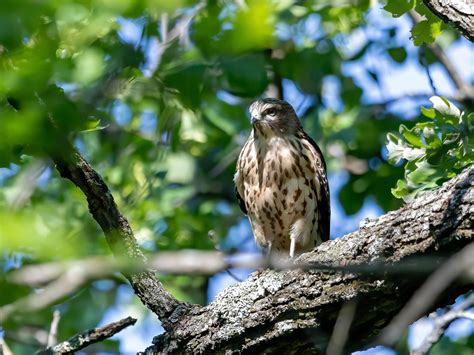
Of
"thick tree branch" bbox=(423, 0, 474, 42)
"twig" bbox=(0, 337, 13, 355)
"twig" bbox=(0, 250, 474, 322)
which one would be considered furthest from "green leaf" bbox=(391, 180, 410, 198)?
"twig" bbox=(0, 337, 13, 355)

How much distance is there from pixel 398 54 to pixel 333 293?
416 centimetres

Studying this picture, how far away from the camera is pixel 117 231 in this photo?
488 centimetres

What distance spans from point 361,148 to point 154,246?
96.7 inches

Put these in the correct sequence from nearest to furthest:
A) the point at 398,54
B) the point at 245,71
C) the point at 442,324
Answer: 1. the point at 245,71
2. the point at 442,324
3. the point at 398,54

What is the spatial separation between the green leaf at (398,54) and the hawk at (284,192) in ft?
4.89

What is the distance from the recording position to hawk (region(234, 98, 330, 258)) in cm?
686

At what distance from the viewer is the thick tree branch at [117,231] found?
4684mm

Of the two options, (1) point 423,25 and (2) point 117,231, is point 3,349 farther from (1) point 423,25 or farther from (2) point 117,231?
(1) point 423,25

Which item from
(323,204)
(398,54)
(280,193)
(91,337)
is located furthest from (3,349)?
(398,54)

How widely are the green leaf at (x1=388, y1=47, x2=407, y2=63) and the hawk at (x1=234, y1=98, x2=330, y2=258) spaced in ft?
4.89

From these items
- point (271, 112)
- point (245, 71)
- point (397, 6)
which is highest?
point (271, 112)

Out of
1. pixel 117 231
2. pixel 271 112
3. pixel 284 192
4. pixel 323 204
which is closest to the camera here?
pixel 117 231

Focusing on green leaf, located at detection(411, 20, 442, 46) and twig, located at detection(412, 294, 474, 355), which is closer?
green leaf, located at detection(411, 20, 442, 46)

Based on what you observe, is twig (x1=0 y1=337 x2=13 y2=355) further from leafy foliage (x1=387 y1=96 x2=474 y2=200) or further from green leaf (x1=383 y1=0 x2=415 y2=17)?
green leaf (x1=383 y1=0 x2=415 y2=17)
